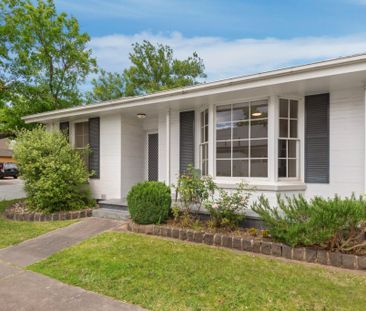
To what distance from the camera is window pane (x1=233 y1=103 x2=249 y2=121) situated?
6629 millimetres

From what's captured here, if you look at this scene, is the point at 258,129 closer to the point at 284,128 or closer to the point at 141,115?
the point at 284,128

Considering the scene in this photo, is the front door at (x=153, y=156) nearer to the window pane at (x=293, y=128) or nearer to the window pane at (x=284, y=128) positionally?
the window pane at (x=284, y=128)

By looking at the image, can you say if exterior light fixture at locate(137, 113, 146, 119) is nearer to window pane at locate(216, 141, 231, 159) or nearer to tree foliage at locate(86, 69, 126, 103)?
window pane at locate(216, 141, 231, 159)

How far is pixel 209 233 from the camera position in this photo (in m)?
5.27

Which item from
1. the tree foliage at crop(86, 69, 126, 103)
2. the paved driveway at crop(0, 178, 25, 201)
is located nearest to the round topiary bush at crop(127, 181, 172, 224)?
the paved driveway at crop(0, 178, 25, 201)

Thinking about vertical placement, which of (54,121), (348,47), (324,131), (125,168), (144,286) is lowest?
(144,286)

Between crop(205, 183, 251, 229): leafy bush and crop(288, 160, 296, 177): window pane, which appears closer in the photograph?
crop(205, 183, 251, 229): leafy bush

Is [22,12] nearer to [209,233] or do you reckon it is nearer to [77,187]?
[77,187]

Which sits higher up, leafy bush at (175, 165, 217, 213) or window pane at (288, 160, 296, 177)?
window pane at (288, 160, 296, 177)

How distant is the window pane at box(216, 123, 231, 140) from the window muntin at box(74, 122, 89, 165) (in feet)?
14.6

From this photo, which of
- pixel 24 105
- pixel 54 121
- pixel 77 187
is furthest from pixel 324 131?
pixel 24 105

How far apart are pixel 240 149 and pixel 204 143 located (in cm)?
114

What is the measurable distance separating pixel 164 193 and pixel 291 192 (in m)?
2.69

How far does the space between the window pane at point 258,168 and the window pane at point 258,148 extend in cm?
13
